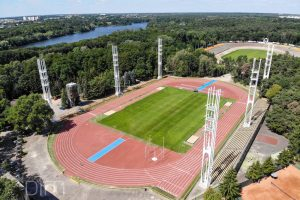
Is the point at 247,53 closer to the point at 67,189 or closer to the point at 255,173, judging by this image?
the point at 255,173

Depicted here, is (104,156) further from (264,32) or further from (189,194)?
(264,32)

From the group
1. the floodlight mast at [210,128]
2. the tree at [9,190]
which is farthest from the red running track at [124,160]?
the tree at [9,190]

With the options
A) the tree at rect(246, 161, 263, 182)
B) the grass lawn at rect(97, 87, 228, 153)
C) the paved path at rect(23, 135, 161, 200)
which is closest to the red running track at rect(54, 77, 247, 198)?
the paved path at rect(23, 135, 161, 200)

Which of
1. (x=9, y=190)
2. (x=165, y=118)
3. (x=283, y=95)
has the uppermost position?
(x=283, y=95)

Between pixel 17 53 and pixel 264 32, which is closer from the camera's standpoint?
pixel 17 53

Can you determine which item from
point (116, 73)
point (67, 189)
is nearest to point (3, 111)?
point (67, 189)

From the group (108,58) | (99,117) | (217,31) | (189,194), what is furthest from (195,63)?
(217,31)

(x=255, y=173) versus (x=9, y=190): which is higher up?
(x=9, y=190)
